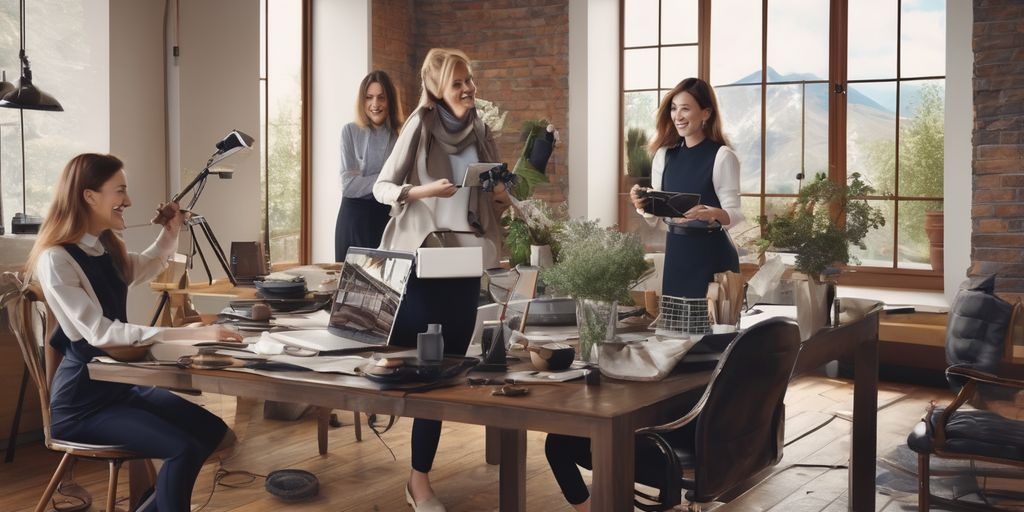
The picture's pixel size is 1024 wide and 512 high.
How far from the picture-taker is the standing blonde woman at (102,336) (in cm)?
272

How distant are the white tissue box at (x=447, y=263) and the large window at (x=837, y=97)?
A: 478 centimetres

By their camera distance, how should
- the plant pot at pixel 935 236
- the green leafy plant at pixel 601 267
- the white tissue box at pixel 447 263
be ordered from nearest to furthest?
the green leafy plant at pixel 601 267 < the white tissue box at pixel 447 263 < the plant pot at pixel 935 236

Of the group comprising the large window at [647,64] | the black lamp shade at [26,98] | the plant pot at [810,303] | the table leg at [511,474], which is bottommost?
the table leg at [511,474]

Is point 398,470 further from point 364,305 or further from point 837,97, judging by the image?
point 837,97

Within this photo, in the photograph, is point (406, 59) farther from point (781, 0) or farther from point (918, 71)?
point (918, 71)

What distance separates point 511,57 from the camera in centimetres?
791

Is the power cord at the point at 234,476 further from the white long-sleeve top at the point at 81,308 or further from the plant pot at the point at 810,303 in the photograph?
the plant pot at the point at 810,303

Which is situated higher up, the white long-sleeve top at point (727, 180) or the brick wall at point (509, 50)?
the brick wall at point (509, 50)

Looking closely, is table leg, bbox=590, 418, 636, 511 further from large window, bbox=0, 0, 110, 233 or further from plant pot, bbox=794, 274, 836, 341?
large window, bbox=0, 0, 110, 233

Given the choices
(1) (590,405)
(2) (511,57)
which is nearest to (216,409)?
(1) (590,405)

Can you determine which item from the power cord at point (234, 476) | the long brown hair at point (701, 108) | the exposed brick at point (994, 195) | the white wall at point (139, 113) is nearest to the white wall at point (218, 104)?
the white wall at point (139, 113)

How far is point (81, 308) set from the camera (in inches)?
109

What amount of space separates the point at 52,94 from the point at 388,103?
1969 millimetres

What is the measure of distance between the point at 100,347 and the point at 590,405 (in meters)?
1.31
